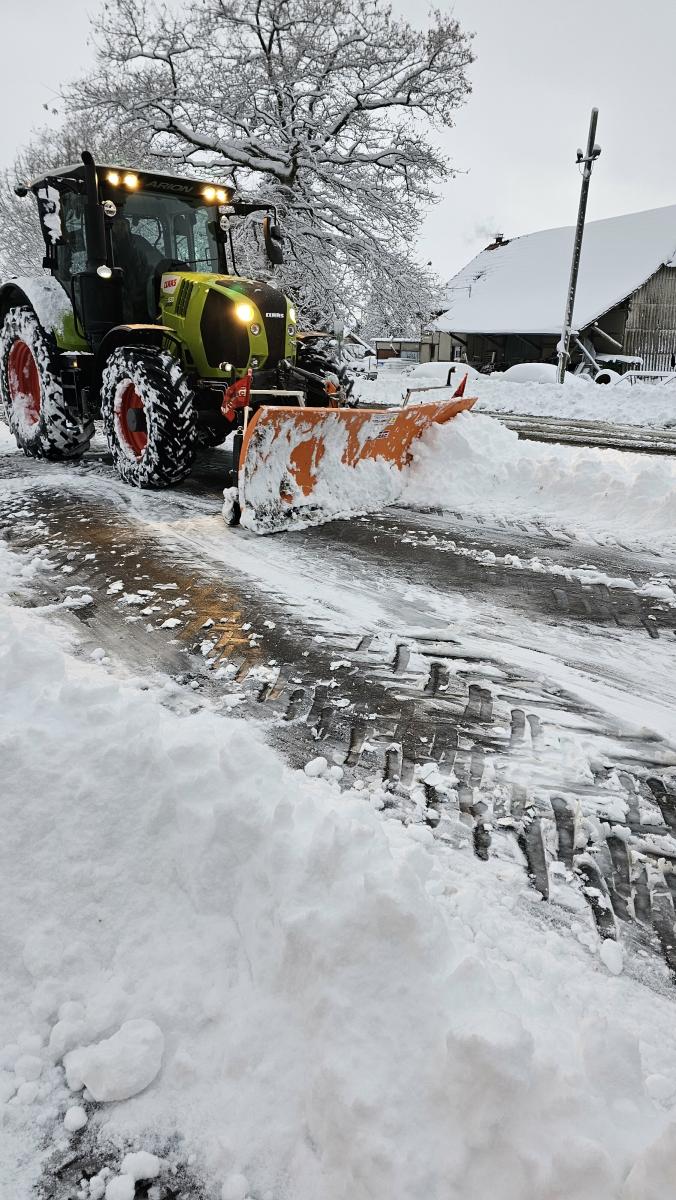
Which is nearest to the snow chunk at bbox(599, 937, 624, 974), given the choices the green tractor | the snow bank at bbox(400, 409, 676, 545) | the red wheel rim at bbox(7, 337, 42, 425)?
the snow bank at bbox(400, 409, 676, 545)

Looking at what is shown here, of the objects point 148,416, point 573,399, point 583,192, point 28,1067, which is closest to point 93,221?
point 148,416

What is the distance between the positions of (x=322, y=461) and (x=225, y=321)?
5.70 feet

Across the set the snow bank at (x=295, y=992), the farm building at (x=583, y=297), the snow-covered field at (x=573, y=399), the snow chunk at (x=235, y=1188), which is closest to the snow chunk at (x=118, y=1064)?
the snow bank at (x=295, y=992)

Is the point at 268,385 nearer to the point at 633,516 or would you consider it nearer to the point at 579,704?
the point at 633,516

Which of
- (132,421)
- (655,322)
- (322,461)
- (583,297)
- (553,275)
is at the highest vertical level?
(553,275)

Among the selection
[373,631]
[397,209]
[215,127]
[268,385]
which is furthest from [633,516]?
[215,127]

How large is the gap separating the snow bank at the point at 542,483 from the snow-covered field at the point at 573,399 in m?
6.86

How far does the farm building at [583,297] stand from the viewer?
2719 centimetres

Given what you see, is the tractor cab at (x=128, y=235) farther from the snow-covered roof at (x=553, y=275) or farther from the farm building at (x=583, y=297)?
the snow-covered roof at (x=553, y=275)

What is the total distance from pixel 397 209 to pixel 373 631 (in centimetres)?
1466

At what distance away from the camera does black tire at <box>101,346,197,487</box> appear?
6.22 metres

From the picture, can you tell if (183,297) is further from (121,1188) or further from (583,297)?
(583,297)

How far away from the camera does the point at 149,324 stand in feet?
23.8

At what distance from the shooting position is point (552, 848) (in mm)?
2279
